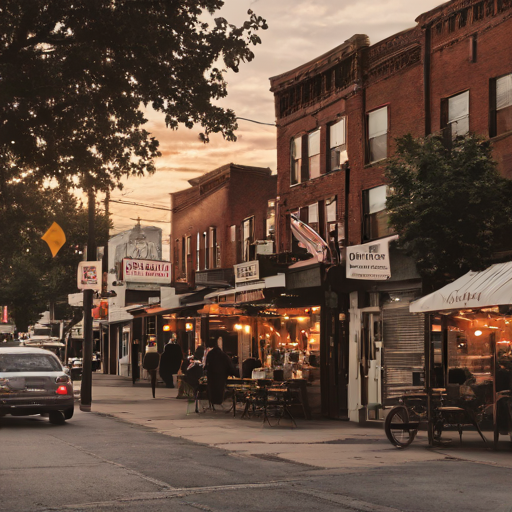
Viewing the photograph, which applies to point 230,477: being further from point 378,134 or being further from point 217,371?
point 378,134

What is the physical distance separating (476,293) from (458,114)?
26.8ft

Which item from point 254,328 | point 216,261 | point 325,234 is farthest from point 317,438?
point 216,261

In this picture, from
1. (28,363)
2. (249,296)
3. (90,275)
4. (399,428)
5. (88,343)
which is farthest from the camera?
(90,275)

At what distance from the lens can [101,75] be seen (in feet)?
51.1

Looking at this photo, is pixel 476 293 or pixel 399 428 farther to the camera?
pixel 399 428

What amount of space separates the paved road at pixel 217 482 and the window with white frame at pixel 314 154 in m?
14.3

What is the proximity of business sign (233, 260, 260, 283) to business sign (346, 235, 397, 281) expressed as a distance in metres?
4.69

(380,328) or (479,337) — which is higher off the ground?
(380,328)

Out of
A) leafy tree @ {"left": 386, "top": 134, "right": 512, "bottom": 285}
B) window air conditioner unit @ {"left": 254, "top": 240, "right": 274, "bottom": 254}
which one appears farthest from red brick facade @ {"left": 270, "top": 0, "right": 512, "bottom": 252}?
leafy tree @ {"left": 386, "top": 134, "right": 512, "bottom": 285}

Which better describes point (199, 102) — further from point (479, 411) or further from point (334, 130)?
point (334, 130)

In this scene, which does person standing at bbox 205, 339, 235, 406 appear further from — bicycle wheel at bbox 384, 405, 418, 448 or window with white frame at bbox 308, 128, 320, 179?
window with white frame at bbox 308, 128, 320, 179

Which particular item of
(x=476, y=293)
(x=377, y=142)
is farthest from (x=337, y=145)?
(x=476, y=293)

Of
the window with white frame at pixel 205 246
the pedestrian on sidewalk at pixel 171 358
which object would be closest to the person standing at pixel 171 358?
the pedestrian on sidewalk at pixel 171 358

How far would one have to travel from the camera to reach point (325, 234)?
26859 mm
